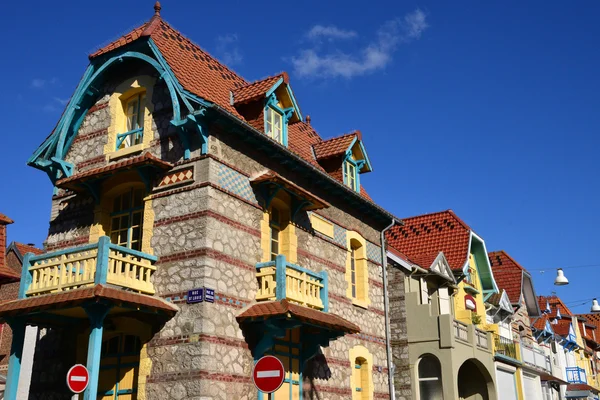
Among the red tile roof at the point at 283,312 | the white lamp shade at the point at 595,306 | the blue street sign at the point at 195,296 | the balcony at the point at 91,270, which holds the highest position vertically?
the white lamp shade at the point at 595,306

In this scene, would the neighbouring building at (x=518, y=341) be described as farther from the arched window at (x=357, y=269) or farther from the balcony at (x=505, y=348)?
the arched window at (x=357, y=269)

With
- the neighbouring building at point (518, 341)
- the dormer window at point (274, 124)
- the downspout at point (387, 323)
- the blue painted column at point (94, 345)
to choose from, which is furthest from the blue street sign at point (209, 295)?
the neighbouring building at point (518, 341)

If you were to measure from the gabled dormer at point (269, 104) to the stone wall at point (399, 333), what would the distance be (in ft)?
24.5

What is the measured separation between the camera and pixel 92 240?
15.1 meters

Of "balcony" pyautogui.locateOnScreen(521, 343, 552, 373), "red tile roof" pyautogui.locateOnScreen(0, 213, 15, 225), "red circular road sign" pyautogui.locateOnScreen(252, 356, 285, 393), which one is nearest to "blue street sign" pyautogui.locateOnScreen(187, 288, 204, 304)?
"red circular road sign" pyautogui.locateOnScreen(252, 356, 285, 393)

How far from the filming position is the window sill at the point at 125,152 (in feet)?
49.9

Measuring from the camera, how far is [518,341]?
28922mm

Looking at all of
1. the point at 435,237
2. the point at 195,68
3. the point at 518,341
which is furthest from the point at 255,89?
the point at 518,341

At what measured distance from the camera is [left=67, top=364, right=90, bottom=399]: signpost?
1066cm

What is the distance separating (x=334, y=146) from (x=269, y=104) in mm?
4131

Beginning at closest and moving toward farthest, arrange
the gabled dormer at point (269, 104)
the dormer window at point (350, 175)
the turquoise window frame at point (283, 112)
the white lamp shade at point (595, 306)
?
1. the gabled dormer at point (269, 104)
2. the turquoise window frame at point (283, 112)
3. the dormer window at point (350, 175)
4. the white lamp shade at point (595, 306)

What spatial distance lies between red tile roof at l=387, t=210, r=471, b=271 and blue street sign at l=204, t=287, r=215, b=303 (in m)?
12.7

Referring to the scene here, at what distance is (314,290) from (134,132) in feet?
18.3

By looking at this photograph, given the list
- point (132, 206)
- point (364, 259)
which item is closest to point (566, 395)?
point (364, 259)
